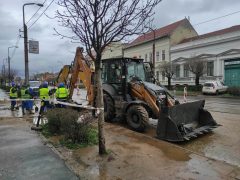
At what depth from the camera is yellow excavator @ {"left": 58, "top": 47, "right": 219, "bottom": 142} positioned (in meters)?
8.08

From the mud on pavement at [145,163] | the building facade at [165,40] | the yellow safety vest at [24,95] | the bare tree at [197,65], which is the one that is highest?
the building facade at [165,40]

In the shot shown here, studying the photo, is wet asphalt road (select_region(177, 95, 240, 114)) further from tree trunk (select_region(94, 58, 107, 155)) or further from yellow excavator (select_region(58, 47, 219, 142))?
tree trunk (select_region(94, 58, 107, 155))

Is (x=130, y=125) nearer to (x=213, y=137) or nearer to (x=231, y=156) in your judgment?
(x=213, y=137)

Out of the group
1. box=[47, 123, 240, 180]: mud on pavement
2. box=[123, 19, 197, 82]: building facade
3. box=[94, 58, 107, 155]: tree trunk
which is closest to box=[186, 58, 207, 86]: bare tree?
box=[123, 19, 197, 82]: building facade

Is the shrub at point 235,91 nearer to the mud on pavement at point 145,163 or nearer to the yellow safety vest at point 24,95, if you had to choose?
the yellow safety vest at point 24,95

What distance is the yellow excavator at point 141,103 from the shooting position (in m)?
8.08

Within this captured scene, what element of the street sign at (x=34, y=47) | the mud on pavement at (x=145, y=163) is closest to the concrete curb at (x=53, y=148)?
the mud on pavement at (x=145, y=163)

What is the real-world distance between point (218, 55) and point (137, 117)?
27.8m

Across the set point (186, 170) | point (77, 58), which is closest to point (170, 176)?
point (186, 170)

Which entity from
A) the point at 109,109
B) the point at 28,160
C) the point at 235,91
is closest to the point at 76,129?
the point at 28,160

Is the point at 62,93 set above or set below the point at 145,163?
above

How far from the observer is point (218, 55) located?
34.1 metres

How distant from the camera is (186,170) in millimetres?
5535

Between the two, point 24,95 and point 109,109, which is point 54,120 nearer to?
point 109,109
